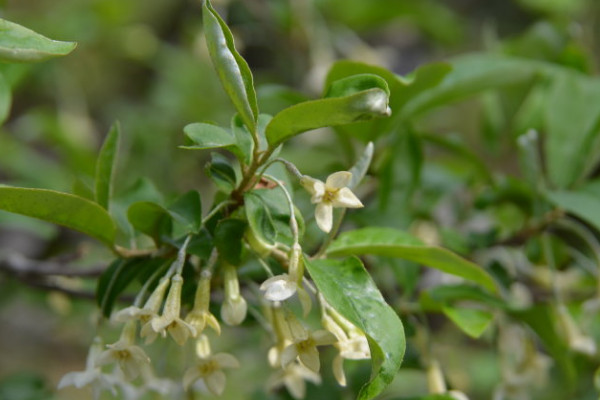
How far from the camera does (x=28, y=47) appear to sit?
1.82 ft

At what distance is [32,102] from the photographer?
3.11 meters

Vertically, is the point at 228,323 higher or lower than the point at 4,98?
lower

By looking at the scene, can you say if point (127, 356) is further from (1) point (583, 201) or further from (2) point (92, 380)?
(1) point (583, 201)

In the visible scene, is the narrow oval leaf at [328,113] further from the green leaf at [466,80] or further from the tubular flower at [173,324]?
the green leaf at [466,80]

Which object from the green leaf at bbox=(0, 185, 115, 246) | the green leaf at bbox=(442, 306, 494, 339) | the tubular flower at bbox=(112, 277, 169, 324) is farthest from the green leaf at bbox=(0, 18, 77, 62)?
the green leaf at bbox=(442, 306, 494, 339)

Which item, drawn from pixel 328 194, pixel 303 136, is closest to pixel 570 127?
pixel 328 194

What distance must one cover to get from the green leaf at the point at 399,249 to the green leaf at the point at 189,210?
0.44ft

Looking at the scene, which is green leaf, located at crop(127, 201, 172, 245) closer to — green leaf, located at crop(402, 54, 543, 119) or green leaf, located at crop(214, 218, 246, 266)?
green leaf, located at crop(214, 218, 246, 266)

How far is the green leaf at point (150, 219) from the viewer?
0.67 metres

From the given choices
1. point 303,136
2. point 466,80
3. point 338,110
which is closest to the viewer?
point 338,110

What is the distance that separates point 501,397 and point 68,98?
180 cm

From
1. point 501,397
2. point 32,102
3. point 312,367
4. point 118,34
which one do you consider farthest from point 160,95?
point 312,367

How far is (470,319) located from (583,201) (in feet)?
0.75

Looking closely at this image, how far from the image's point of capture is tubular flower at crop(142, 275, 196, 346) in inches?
22.0
